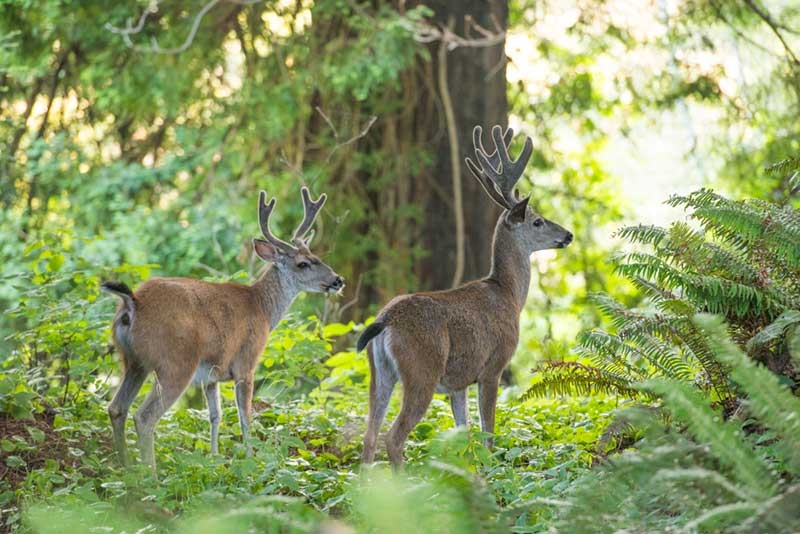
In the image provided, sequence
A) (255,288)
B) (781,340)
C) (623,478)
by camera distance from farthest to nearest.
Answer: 1. (255,288)
2. (781,340)
3. (623,478)

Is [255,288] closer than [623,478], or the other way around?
[623,478]

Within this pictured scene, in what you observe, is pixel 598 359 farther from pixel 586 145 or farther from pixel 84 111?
pixel 586 145

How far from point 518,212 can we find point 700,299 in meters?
1.76

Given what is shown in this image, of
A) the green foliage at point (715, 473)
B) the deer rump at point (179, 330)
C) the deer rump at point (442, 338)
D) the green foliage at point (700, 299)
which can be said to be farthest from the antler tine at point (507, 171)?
the green foliage at point (715, 473)

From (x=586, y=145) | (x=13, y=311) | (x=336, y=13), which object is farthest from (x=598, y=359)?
(x=586, y=145)

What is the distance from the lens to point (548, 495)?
5.16 m

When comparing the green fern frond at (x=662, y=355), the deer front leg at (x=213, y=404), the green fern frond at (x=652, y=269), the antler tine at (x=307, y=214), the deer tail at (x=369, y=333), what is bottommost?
the deer front leg at (x=213, y=404)

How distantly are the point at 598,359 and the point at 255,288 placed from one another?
259 centimetres

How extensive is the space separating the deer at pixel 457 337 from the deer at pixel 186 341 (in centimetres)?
91

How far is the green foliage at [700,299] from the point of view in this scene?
231 inches

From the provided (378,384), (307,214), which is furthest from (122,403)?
(307,214)

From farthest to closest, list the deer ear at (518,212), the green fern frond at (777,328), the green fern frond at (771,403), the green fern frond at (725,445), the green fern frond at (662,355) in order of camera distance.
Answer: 1. the deer ear at (518,212)
2. the green fern frond at (662,355)
3. the green fern frond at (777,328)
4. the green fern frond at (771,403)
5. the green fern frond at (725,445)

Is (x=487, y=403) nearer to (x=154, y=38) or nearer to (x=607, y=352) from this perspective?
(x=607, y=352)

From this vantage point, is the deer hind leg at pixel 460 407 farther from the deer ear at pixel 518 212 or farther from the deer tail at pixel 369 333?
the deer ear at pixel 518 212
